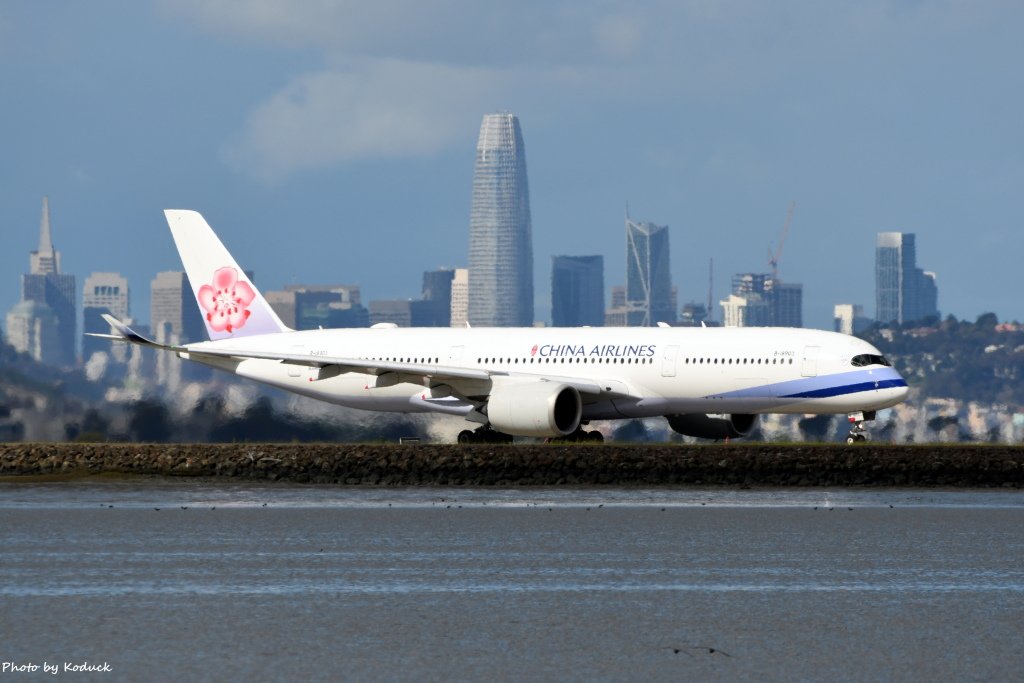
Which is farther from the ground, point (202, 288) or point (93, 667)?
point (202, 288)

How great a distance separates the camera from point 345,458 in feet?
131

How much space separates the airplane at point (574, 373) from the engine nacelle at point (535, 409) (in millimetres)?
38

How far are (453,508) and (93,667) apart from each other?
16.8 metres

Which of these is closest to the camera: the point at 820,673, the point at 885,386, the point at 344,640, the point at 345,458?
the point at 820,673

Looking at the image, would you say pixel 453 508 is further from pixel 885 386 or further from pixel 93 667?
pixel 885 386

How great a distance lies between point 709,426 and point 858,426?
6.48 meters

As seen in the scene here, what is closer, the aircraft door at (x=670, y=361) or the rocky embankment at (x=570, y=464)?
the rocky embankment at (x=570, y=464)

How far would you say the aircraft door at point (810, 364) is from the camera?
4900cm

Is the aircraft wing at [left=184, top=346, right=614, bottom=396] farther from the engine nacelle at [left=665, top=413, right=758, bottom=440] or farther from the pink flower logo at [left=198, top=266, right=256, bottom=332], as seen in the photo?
the pink flower logo at [left=198, top=266, right=256, bottom=332]

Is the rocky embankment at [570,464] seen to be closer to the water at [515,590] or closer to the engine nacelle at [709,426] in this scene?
the water at [515,590]

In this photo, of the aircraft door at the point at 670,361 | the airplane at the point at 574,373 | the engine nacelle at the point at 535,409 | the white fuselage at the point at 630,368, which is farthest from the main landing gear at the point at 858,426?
the engine nacelle at the point at 535,409

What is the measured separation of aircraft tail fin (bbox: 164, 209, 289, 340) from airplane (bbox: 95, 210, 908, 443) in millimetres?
2681

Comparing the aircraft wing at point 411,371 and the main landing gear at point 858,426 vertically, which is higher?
the aircraft wing at point 411,371

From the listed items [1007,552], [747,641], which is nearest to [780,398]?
[1007,552]
